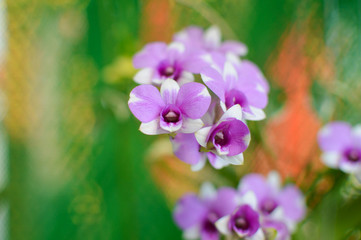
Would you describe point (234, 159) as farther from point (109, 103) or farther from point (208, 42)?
point (109, 103)

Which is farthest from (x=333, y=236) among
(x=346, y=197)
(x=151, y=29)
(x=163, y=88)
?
(x=151, y=29)

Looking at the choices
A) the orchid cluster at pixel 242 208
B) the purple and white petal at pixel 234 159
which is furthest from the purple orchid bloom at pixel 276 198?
the purple and white petal at pixel 234 159

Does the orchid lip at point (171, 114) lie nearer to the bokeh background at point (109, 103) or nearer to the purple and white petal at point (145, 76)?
the purple and white petal at point (145, 76)

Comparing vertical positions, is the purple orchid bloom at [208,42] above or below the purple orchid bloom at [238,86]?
below

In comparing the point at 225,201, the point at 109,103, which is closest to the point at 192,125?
the point at 225,201

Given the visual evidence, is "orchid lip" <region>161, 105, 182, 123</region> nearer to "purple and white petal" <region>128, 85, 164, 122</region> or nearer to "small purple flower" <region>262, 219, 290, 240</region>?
"purple and white petal" <region>128, 85, 164, 122</region>

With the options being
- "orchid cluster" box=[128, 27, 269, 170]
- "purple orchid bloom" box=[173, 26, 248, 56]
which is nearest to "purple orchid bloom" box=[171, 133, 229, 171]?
"orchid cluster" box=[128, 27, 269, 170]
